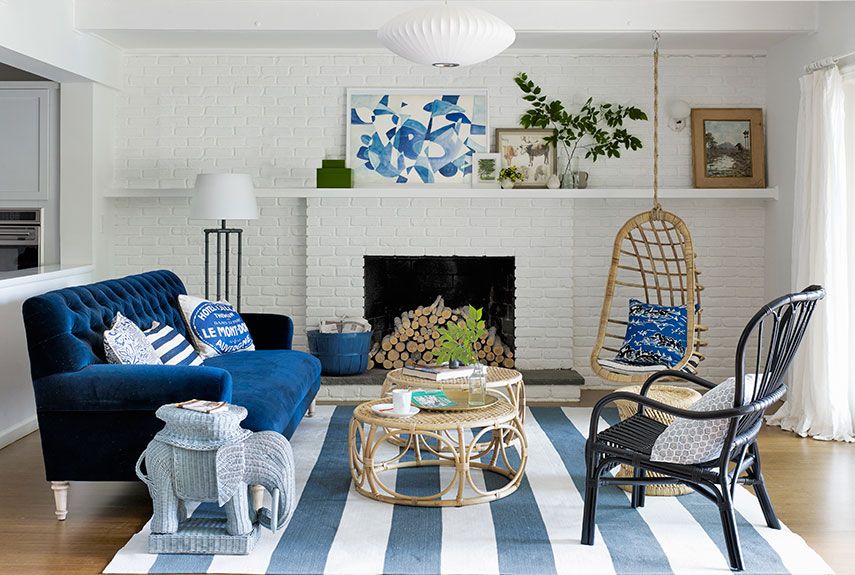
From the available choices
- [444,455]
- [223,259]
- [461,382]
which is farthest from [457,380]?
[223,259]

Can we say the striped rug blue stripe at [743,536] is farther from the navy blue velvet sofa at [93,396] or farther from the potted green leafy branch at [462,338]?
the navy blue velvet sofa at [93,396]

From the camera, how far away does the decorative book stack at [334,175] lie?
6602 mm

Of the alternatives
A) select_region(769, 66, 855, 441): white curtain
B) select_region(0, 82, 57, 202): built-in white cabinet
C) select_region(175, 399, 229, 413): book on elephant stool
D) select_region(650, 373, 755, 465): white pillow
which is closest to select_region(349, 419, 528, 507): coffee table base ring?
select_region(175, 399, 229, 413): book on elephant stool

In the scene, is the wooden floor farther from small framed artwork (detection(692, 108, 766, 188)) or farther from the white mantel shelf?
small framed artwork (detection(692, 108, 766, 188))

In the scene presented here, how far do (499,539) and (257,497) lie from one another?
96cm

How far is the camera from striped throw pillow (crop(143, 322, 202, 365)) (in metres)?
4.39

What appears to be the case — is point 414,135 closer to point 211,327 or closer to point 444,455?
point 211,327

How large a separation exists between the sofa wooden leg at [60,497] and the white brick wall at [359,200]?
10.1 feet

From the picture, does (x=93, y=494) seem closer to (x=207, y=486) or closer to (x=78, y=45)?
(x=207, y=486)

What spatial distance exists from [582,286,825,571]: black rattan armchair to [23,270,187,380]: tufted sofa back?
7.03 ft

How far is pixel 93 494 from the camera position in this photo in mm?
4215

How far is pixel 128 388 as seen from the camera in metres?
3.73

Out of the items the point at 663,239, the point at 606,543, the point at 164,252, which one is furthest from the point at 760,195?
the point at 164,252

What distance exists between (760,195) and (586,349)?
1659mm
